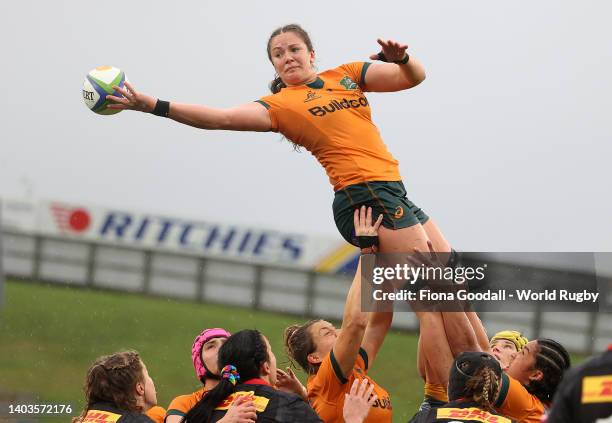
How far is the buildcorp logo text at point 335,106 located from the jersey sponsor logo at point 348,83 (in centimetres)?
9

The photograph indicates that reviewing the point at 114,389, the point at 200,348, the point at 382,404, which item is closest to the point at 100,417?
the point at 114,389

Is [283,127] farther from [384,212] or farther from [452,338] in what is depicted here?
[452,338]

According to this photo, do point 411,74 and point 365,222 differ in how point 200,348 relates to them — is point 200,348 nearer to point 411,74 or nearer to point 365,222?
point 365,222

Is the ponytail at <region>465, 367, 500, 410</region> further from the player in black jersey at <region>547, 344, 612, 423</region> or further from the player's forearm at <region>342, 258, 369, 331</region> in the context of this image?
the player in black jersey at <region>547, 344, 612, 423</region>

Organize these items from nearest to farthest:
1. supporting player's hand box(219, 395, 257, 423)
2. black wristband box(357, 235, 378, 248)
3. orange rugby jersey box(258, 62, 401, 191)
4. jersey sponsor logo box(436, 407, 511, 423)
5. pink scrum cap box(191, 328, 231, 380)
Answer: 1. jersey sponsor logo box(436, 407, 511, 423)
2. supporting player's hand box(219, 395, 257, 423)
3. black wristband box(357, 235, 378, 248)
4. orange rugby jersey box(258, 62, 401, 191)
5. pink scrum cap box(191, 328, 231, 380)

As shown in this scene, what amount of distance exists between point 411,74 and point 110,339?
52.2 ft

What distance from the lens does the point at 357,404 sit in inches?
221

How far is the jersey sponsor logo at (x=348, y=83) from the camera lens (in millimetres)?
6652

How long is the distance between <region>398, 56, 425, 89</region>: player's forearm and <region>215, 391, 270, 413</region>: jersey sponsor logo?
2.26 m

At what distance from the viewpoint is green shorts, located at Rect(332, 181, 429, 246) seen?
6398mm

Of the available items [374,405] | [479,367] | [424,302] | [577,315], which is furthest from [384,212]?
[577,315]

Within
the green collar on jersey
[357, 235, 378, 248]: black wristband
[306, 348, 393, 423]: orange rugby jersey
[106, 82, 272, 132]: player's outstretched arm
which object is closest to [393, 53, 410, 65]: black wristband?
the green collar on jersey

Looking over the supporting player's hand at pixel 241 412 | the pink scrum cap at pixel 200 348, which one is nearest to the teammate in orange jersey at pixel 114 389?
the supporting player's hand at pixel 241 412

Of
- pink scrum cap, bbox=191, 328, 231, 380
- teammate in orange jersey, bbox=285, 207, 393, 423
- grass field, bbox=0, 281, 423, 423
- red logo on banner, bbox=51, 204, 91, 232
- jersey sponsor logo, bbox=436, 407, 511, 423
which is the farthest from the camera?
red logo on banner, bbox=51, 204, 91, 232
